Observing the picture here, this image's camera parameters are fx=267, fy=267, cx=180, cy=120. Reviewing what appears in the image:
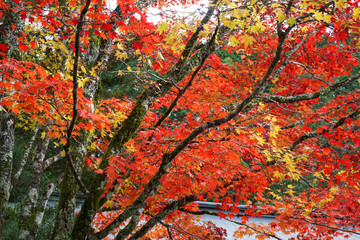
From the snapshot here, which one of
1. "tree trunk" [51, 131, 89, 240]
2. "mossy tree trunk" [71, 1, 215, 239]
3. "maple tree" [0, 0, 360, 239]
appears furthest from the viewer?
"tree trunk" [51, 131, 89, 240]

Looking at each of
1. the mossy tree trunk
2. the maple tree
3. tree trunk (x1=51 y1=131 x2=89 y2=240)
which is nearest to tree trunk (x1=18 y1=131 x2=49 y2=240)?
the maple tree

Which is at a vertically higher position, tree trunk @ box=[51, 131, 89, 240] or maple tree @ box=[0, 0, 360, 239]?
maple tree @ box=[0, 0, 360, 239]

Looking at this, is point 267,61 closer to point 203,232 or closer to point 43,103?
point 203,232

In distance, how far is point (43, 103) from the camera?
4.50 metres

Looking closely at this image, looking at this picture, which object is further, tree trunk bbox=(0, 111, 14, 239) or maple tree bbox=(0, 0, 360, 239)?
tree trunk bbox=(0, 111, 14, 239)

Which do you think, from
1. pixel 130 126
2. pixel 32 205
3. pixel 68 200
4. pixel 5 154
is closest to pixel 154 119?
pixel 130 126

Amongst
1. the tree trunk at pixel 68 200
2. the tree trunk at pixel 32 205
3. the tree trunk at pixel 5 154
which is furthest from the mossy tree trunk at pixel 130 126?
the tree trunk at pixel 32 205

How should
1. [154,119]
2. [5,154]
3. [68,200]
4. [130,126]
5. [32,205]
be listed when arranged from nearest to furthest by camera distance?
1. [68,200]
2. [130,126]
3. [5,154]
4. [154,119]
5. [32,205]

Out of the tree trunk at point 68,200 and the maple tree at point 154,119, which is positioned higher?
the maple tree at point 154,119

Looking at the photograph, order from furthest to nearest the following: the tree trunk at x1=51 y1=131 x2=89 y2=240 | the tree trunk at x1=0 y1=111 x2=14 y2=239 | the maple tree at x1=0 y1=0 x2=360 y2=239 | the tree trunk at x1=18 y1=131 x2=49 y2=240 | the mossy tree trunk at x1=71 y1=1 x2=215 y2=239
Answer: the tree trunk at x1=18 y1=131 x2=49 y2=240 → the tree trunk at x1=0 y1=111 x2=14 y2=239 → the tree trunk at x1=51 y1=131 x2=89 y2=240 → the mossy tree trunk at x1=71 y1=1 x2=215 y2=239 → the maple tree at x1=0 y1=0 x2=360 y2=239

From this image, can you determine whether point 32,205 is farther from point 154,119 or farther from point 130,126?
point 130,126

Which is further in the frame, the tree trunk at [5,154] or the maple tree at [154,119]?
the tree trunk at [5,154]

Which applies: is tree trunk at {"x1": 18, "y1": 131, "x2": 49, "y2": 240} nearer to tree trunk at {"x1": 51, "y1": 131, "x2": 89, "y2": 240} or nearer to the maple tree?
the maple tree

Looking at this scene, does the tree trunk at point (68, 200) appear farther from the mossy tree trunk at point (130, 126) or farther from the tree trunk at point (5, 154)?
the tree trunk at point (5, 154)
